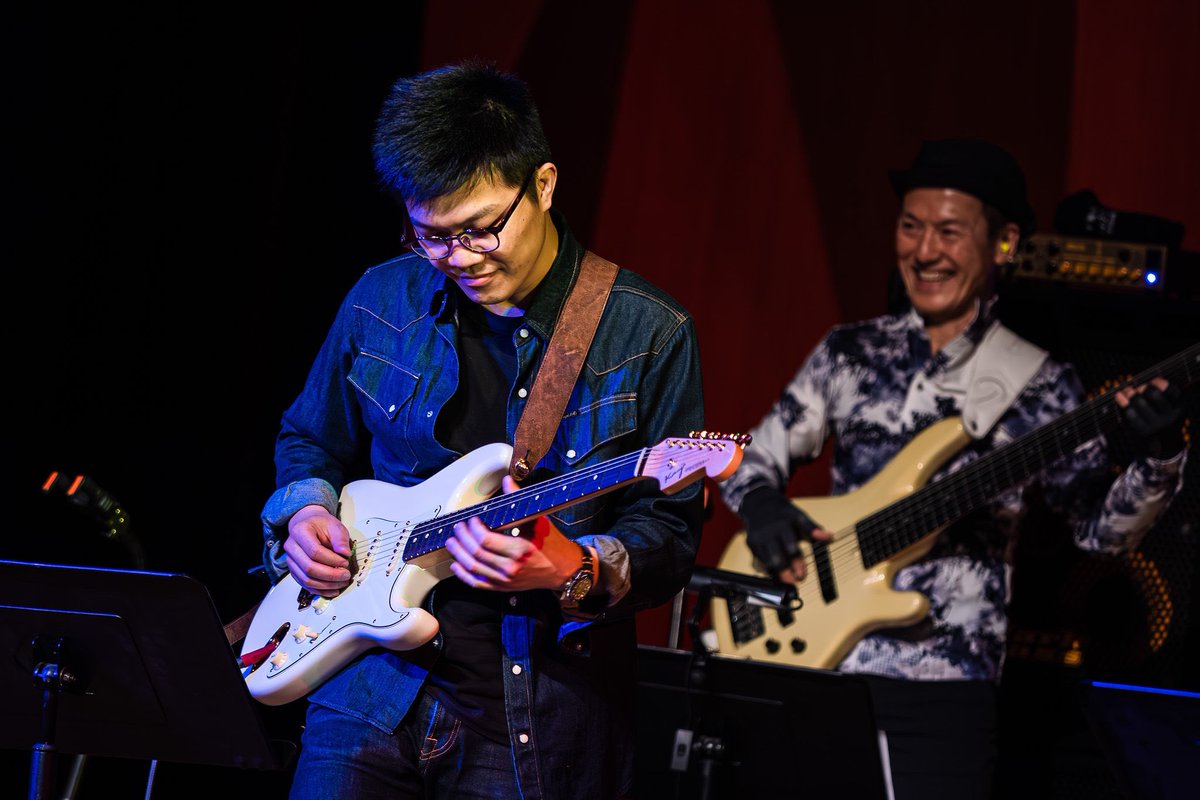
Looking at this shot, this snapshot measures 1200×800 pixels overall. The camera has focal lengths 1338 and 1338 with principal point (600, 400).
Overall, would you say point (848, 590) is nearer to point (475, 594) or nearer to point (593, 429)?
point (593, 429)

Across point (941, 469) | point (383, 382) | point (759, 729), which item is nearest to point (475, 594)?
point (383, 382)

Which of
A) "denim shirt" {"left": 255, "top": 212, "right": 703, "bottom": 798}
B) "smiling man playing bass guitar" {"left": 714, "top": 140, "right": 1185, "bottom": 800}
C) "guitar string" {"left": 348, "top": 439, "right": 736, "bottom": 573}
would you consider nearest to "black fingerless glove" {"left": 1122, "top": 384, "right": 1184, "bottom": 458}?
"smiling man playing bass guitar" {"left": 714, "top": 140, "right": 1185, "bottom": 800}

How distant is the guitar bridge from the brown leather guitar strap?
1.90 metres

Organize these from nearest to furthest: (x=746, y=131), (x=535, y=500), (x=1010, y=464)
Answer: (x=535, y=500), (x=1010, y=464), (x=746, y=131)

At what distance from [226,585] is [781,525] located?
1876 mm

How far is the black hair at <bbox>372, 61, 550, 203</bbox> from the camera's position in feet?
8.57

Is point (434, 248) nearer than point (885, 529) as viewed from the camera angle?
Yes

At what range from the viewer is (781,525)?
433cm

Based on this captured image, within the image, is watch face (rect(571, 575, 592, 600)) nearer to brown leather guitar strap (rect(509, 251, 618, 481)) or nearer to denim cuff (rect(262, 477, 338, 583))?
brown leather guitar strap (rect(509, 251, 618, 481))

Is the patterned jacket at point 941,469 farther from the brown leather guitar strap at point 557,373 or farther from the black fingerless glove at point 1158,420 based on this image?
the brown leather guitar strap at point 557,373

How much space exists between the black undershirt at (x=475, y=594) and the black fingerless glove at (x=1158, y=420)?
2.13 metres

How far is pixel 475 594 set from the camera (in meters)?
2.63

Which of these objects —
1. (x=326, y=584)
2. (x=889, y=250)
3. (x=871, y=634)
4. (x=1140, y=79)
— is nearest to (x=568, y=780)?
(x=326, y=584)

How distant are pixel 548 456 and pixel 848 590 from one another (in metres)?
1.87
